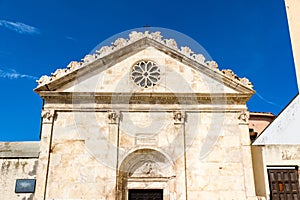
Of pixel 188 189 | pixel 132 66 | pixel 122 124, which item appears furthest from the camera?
pixel 132 66

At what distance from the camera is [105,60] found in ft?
43.8

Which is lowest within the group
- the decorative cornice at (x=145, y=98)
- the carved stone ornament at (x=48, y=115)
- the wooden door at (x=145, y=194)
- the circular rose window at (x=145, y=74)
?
the wooden door at (x=145, y=194)

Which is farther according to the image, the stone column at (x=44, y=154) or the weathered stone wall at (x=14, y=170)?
the weathered stone wall at (x=14, y=170)

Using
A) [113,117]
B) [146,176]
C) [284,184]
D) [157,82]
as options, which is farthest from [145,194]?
[284,184]

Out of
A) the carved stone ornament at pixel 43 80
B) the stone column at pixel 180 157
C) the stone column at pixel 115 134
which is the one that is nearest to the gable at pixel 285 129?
the stone column at pixel 180 157

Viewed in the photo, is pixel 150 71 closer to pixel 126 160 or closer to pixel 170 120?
pixel 170 120

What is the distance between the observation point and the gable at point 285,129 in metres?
12.6

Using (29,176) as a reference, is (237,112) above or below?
above

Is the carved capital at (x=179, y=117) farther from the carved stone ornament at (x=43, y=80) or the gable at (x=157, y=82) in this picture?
the carved stone ornament at (x=43, y=80)

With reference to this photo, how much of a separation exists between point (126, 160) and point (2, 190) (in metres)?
4.71

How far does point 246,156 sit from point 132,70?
546 cm

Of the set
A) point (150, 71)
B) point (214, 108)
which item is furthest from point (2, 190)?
point (214, 108)

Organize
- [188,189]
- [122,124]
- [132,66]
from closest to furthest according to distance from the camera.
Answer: [188,189], [122,124], [132,66]

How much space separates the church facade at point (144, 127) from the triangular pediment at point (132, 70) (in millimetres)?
39
